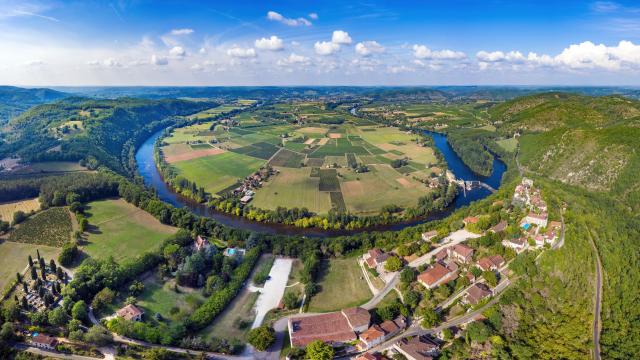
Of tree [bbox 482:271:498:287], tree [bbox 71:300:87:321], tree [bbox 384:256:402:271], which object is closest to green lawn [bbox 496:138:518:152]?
tree [bbox 482:271:498:287]

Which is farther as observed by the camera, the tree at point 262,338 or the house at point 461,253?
the house at point 461,253

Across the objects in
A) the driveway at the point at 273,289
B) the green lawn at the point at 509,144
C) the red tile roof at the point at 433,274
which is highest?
the green lawn at the point at 509,144

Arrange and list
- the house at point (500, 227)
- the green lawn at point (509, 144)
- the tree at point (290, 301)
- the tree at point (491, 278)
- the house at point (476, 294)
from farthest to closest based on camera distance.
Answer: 1. the green lawn at point (509, 144)
2. the house at point (500, 227)
3. the tree at point (491, 278)
4. the tree at point (290, 301)
5. the house at point (476, 294)

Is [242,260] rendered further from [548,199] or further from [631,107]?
[631,107]

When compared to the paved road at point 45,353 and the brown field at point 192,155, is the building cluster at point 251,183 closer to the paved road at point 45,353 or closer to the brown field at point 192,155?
the brown field at point 192,155

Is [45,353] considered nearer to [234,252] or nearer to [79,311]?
[79,311]

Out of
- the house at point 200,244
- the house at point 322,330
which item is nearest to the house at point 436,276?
the house at point 322,330
